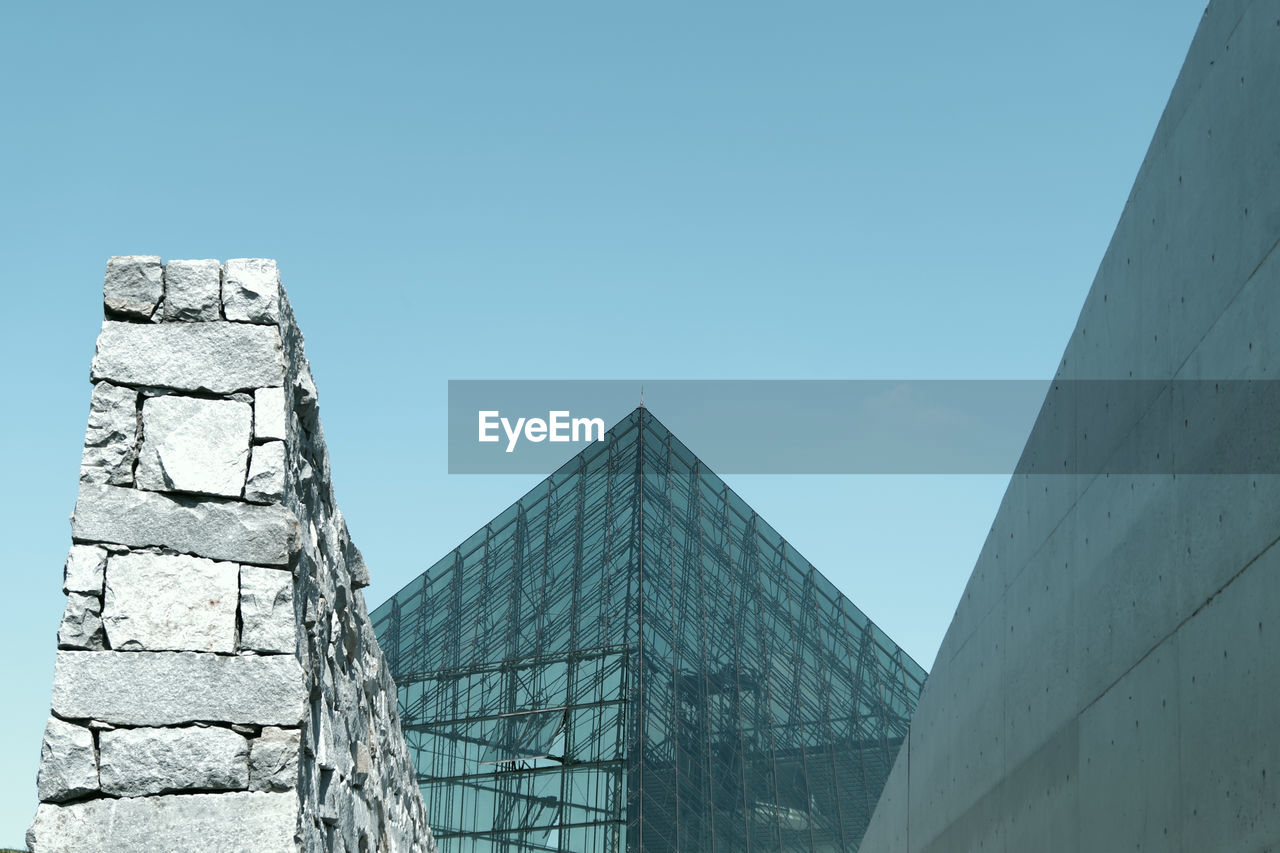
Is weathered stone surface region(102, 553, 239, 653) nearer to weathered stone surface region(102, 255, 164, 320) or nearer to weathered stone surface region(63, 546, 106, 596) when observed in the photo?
weathered stone surface region(63, 546, 106, 596)

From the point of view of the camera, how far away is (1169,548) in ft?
18.0

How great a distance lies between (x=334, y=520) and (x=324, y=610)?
1.59 feet

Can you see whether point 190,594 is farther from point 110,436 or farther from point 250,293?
point 250,293

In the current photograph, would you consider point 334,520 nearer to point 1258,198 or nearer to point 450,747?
point 1258,198

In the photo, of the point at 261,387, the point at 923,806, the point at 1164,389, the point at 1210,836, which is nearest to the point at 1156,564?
the point at 1164,389

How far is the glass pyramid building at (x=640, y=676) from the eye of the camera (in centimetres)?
2652

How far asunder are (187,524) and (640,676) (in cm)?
2392

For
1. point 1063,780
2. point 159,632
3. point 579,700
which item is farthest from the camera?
point 579,700

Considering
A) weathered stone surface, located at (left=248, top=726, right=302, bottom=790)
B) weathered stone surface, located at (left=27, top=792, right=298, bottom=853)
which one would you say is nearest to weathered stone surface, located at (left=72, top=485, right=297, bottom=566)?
weathered stone surface, located at (left=248, top=726, right=302, bottom=790)

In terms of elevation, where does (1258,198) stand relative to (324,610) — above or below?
above

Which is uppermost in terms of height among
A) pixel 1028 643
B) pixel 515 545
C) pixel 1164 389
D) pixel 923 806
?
pixel 515 545

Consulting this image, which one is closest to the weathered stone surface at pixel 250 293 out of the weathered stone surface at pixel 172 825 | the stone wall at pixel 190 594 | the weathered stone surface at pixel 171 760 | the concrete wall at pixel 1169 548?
the stone wall at pixel 190 594

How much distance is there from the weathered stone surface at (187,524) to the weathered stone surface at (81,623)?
0.18 meters

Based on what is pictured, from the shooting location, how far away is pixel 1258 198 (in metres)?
4.63
